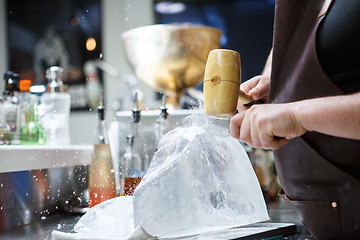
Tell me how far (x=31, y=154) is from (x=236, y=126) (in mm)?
640

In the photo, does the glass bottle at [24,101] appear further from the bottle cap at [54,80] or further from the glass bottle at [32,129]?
the bottle cap at [54,80]

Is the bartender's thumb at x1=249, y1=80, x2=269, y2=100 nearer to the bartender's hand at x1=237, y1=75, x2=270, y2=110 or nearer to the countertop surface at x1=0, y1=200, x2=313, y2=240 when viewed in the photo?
the bartender's hand at x1=237, y1=75, x2=270, y2=110

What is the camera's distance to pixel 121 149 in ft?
5.07

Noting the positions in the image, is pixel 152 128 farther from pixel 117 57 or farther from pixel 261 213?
pixel 117 57

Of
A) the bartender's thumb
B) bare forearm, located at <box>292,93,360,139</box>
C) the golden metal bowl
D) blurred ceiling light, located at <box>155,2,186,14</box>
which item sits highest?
blurred ceiling light, located at <box>155,2,186,14</box>

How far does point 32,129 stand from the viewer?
4.75 feet

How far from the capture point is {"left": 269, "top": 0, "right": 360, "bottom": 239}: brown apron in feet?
2.37

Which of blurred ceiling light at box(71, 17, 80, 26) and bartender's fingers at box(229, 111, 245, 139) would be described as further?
blurred ceiling light at box(71, 17, 80, 26)

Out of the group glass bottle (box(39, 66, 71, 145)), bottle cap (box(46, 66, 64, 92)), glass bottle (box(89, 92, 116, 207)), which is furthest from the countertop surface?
bottle cap (box(46, 66, 64, 92))

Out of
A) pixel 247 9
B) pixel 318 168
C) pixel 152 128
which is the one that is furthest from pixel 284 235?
pixel 247 9

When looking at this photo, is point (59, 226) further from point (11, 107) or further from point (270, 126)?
point (270, 126)

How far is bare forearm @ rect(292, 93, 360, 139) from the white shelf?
72 cm

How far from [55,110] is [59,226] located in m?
0.65

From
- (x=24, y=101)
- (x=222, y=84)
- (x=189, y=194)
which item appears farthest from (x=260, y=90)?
(x=24, y=101)
